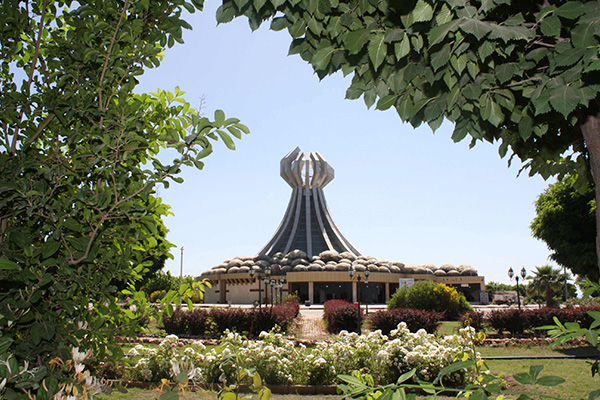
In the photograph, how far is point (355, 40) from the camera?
1.99 m

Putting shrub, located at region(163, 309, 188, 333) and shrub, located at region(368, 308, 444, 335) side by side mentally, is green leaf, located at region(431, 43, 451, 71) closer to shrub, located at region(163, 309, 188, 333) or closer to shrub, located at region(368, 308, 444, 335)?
shrub, located at region(368, 308, 444, 335)

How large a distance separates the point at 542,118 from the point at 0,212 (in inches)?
136

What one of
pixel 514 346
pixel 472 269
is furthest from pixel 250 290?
pixel 514 346

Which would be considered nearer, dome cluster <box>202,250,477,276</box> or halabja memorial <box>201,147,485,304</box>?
halabja memorial <box>201,147,485,304</box>

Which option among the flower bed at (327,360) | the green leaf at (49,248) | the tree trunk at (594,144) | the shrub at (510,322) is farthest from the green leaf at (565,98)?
the shrub at (510,322)

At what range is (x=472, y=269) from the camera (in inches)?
2194

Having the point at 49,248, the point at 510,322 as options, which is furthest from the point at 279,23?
the point at 510,322

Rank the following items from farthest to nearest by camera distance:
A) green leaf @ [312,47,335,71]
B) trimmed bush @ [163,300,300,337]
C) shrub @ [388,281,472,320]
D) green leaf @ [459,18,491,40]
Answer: shrub @ [388,281,472,320], trimmed bush @ [163,300,300,337], green leaf @ [312,47,335,71], green leaf @ [459,18,491,40]

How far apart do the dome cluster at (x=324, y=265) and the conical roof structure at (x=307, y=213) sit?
6372 millimetres

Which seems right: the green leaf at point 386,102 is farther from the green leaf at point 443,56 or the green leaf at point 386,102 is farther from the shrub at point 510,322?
the shrub at point 510,322

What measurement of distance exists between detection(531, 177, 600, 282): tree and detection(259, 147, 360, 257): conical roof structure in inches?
1661

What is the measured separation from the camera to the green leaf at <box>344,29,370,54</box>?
197 centimetres

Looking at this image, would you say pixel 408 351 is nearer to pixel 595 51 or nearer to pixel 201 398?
pixel 201 398

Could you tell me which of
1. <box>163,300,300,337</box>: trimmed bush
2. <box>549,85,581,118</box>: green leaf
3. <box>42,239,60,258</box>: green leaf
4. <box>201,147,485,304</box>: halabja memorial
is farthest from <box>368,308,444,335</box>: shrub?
<box>201,147,485,304</box>: halabja memorial
